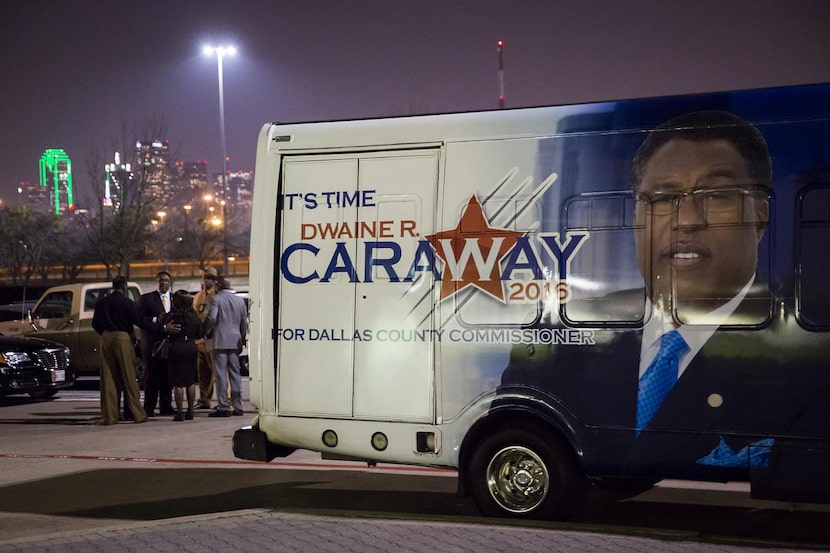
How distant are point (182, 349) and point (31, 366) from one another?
170 inches

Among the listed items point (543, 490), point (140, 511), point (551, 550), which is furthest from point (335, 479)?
point (551, 550)

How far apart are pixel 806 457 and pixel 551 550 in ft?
5.78

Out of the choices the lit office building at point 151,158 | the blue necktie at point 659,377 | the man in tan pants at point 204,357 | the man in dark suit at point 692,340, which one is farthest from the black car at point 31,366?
the lit office building at point 151,158

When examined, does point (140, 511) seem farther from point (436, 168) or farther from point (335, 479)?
point (436, 168)

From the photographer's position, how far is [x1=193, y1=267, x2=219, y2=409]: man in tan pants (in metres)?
15.4

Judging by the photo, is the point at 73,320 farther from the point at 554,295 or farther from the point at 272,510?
the point at 554,295

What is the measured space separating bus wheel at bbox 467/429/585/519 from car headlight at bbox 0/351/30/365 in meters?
11.3

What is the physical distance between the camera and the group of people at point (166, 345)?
1391 cm

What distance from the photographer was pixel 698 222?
280 inches

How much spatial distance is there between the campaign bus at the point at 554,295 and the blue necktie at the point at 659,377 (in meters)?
0.01

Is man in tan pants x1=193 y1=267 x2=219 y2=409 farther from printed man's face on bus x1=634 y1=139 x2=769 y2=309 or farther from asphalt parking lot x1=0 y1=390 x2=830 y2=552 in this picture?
printed man's face on bus x1=634 y1=139 x2=769 y2=309

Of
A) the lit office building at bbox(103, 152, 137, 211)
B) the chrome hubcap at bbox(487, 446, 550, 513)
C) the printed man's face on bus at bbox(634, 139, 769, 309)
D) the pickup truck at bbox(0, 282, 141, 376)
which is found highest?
the lit office building at bbox(103, 152, 137, 211)

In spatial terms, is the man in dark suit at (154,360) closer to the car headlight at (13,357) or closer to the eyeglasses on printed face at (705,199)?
the car headlight at (13,357)

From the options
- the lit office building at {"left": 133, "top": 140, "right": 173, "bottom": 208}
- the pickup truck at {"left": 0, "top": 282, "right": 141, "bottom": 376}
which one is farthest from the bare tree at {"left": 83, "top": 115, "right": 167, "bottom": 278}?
the pickup truck at {"left": 0, "top": 282, "right": 141, "bottom": 376}
